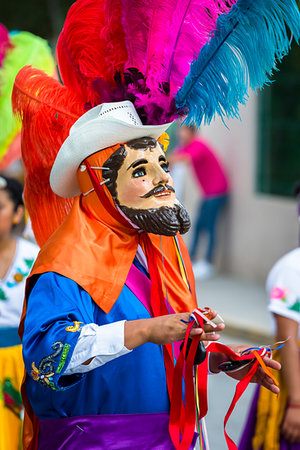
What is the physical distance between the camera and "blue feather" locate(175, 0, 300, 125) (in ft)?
7.18

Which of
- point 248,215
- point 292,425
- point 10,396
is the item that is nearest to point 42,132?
point 10,396

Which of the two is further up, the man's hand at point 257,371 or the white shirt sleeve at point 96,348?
the white shirt sleeve at point 96,348

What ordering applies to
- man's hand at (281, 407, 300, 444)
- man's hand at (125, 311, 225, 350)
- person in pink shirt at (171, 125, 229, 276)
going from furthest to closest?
person in pink shirt at (171, 125, 229, 276) < man's hand at (281, 407, 300, 444) < man's hand at (125, 311, 225, 350)

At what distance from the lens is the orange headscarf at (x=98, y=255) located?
2.28m

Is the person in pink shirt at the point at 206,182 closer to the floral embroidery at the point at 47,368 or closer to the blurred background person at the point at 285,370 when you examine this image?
the blurred background person at the point at 285,370

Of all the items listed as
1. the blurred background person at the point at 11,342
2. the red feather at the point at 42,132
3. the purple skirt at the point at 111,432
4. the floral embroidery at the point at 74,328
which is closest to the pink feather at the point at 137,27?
the red feather at the point at 42,132

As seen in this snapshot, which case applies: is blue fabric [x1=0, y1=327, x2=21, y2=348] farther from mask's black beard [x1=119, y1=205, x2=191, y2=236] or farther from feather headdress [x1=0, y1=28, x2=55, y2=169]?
feather headdress [x1=0, y1=28, x2=55, y2=169]

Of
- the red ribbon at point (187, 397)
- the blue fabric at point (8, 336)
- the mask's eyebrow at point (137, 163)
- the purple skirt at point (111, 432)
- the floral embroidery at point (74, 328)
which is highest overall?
the mask's eyebrow at point (137, 163)

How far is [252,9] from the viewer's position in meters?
2.18

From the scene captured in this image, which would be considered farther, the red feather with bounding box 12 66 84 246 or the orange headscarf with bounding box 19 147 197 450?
the red feather with bounding box 12 66 84 246

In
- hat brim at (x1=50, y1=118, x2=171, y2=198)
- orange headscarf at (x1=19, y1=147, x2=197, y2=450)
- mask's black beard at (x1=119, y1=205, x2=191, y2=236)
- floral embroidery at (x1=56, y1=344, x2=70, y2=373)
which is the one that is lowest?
floral embroidery at (x1=56, y1=344, x2=70, y2=373)

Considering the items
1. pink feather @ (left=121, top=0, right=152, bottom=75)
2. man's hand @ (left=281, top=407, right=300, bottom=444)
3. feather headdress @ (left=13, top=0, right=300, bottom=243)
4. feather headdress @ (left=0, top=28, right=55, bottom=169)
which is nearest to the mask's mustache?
feather headdress @ (left=13, top=0, right=300, bottom=243)

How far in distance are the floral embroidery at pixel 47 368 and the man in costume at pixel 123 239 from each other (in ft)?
0.09

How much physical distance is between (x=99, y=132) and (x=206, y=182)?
6.18m
